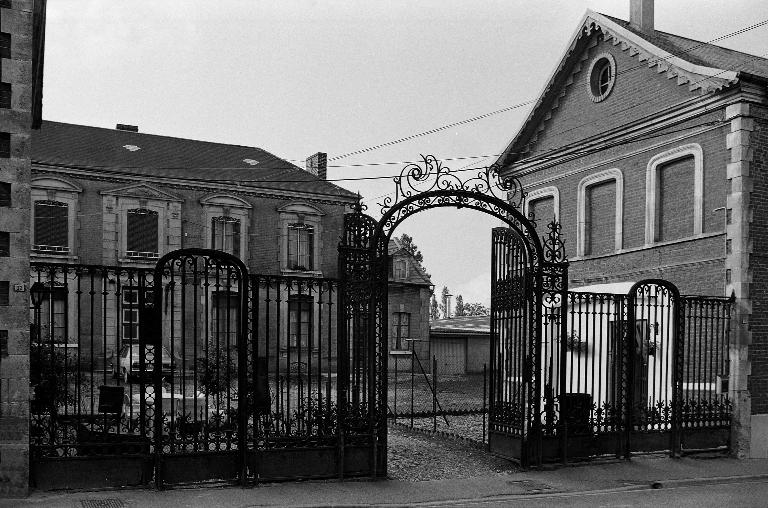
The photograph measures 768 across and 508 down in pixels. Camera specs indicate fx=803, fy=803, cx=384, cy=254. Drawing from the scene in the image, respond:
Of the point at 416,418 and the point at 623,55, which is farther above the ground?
the point at 623,55

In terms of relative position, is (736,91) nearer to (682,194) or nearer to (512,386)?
(682,194)

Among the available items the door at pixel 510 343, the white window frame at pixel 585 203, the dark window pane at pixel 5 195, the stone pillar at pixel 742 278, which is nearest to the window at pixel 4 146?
the dark window pane at pixel 5 195

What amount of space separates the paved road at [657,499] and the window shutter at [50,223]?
79.1 feet

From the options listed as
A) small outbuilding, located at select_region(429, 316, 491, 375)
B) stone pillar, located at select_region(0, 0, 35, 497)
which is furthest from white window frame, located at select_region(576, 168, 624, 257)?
small outbuilding, located at select_region(429, 316, 491, 375)

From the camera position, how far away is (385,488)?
36.1ft

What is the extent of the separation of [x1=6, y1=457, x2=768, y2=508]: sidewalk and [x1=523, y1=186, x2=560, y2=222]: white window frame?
742 cm

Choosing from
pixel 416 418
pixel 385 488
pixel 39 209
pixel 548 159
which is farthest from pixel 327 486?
pixel 39 209

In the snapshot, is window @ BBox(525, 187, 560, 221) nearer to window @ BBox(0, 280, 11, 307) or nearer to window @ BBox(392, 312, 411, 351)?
window @ BBox(0, 280, 11, 307)

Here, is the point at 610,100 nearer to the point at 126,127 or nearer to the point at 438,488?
the point at 438,488

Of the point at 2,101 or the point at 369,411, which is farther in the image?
the point at 369,411

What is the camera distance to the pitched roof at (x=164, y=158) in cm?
3114

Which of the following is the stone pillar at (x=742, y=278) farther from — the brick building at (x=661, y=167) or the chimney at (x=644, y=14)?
the chimney at (x=644, y=14)

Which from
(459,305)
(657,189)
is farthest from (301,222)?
(459,305)

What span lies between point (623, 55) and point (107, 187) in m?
20.8
